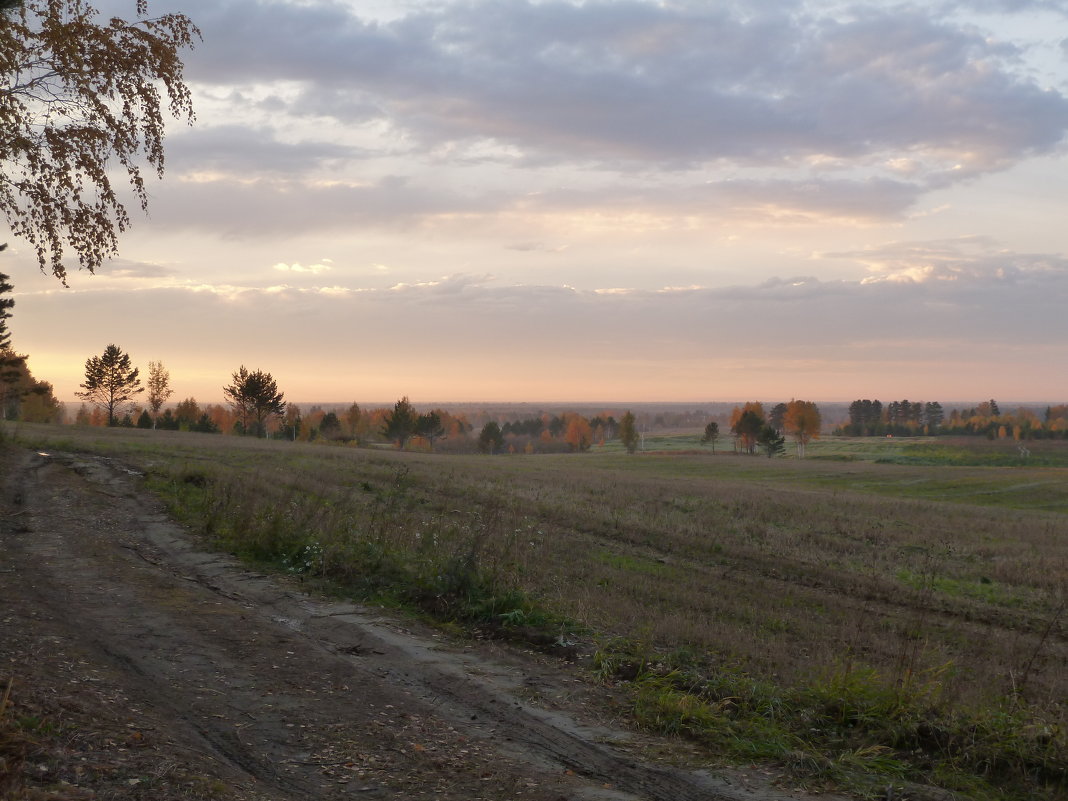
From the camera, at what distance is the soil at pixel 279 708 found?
5113mm

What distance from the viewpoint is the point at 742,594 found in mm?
16250

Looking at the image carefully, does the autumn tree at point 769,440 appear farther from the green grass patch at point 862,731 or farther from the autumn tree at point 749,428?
the green grass patch at point 862,731

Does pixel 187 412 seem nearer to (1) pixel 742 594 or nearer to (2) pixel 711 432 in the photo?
(2) pixel 711 432

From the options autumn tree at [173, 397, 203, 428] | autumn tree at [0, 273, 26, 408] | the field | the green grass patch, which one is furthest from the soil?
autumn tree at [173, 397, 203, 428]

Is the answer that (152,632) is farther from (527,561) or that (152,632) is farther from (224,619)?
(527,561)

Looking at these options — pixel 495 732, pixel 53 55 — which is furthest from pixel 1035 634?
pixel 53 55

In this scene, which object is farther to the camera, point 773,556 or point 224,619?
point 773,556

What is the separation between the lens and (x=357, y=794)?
5.14 metres

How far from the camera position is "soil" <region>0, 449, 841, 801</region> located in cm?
511

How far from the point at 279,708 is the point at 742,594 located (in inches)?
466

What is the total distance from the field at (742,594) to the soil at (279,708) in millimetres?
737

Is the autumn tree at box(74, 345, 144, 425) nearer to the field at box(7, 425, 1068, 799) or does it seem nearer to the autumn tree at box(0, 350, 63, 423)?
the autumn tree at box(0, 350, 63, 423)

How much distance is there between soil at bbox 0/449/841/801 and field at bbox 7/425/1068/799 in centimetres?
74

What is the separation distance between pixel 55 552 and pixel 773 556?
54.7ft
